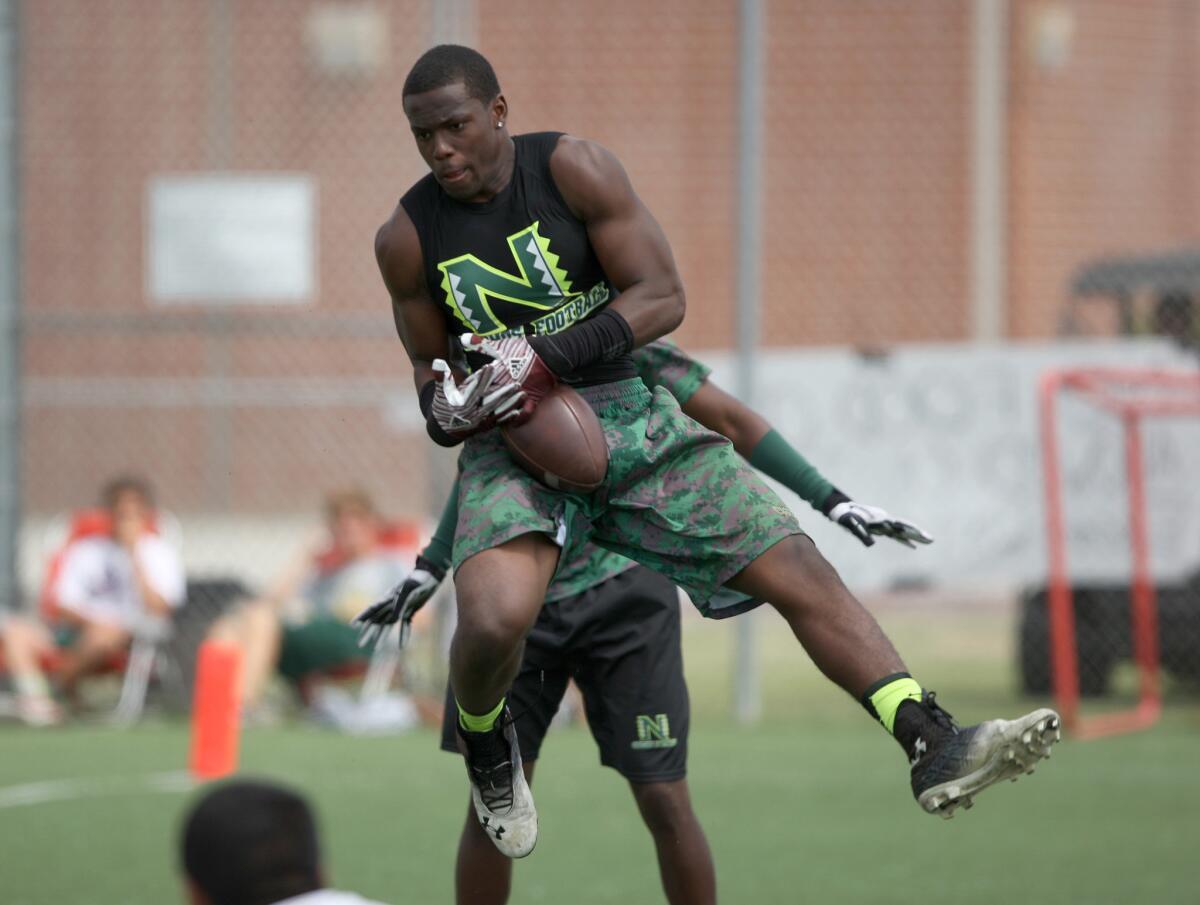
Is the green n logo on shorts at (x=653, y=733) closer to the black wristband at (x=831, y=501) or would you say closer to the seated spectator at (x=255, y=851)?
the black wristband at (x=831, y=501)

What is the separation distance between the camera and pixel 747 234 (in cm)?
1024

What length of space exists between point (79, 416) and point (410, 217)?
1715 centimetres

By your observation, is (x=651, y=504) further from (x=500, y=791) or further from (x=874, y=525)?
(x=500, y=791)

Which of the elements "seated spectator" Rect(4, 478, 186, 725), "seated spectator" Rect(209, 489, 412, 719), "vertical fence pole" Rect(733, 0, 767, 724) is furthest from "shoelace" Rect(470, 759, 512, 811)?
"seated spectator" Rect(4, 478, 186, 725)

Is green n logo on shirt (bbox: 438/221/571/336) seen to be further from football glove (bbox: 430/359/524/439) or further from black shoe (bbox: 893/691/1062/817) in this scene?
black shoe (bbox: 893/691/1062/817)

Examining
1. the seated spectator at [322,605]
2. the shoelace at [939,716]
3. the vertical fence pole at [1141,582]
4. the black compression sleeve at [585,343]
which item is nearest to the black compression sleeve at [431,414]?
the black compression sleeve at [585,343]

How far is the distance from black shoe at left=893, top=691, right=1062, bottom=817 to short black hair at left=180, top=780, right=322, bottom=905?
188 cm

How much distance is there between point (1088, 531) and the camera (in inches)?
406

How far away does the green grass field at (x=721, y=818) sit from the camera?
6.32m

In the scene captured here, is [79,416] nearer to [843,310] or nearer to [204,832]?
[843,310]

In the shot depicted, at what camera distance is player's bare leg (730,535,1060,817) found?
4.16 metres

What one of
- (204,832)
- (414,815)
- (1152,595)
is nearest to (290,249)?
(414,815)

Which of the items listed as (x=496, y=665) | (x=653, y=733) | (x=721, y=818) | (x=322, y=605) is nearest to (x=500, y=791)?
(x=496, y=665)

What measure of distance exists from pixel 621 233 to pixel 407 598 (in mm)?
1135
